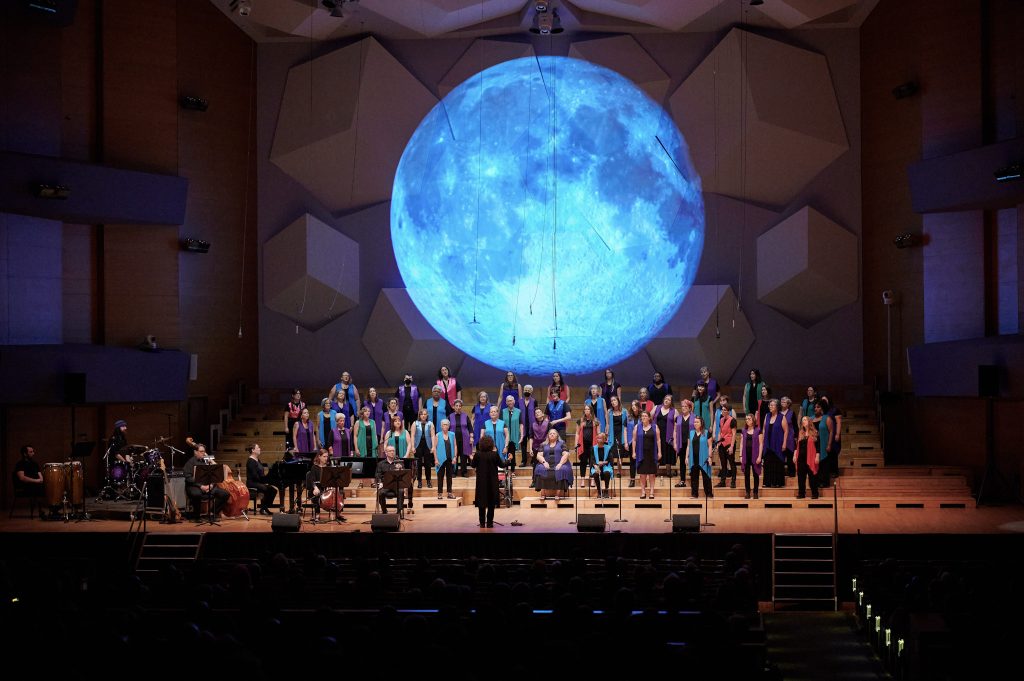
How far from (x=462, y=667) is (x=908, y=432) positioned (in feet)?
53.4

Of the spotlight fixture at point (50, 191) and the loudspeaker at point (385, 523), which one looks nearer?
the loudspeaker at point (385, 523)

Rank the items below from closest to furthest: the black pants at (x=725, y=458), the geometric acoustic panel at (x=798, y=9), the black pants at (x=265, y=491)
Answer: the black pants at (x=265, y=491), the black pants at (x=725, y=458), the geometric acoustic panel at (x=798, y=9)

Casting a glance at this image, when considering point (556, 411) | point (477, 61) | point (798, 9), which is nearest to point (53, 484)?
point (556, 411)

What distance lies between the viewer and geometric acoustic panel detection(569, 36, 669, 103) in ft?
72.7

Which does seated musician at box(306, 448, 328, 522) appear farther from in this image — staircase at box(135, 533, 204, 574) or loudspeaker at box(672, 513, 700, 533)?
loudspeaker at box(672, 513, 700, 533)

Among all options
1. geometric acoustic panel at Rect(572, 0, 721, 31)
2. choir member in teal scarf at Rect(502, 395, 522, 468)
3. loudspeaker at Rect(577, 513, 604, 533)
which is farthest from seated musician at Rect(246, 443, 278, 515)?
geometric acoustic panel at Rect(572, 0, 721, 31)

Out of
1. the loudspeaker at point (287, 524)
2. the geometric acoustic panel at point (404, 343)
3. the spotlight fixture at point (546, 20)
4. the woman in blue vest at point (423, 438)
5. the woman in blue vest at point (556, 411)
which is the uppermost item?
the spotlight fixture at point (546, 20)

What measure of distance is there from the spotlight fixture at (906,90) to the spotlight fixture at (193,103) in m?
13.6

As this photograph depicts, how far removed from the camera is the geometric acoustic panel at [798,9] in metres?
20.2

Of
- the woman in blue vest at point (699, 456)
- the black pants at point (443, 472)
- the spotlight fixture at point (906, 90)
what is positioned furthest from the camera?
the spotlight fixture at point (906, 90)

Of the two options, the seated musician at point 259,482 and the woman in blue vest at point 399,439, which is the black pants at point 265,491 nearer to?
the seated musician at point 259,482

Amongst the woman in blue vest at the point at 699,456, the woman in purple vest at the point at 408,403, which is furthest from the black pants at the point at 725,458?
the woman in purple vest at the point at 408,403

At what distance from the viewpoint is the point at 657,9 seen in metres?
21.1

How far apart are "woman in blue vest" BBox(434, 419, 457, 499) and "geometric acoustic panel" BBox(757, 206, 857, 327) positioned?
826 cm
